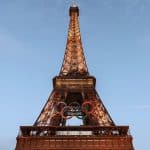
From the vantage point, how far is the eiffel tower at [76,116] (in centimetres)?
5206

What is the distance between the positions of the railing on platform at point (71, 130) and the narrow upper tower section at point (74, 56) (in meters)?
11.0

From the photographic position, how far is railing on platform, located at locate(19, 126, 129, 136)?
5384 centimetres

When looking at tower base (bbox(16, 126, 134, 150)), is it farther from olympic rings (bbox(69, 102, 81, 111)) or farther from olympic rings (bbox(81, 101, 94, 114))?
olympic rings (bbox(69, 102, 81, 111))

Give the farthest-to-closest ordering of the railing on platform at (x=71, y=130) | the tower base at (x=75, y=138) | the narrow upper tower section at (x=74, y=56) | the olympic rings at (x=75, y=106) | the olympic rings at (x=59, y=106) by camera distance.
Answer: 1. the narrow upper tower section at (x=74, y=56)
2. the olympic rings at (x=75, y=106)
3. the olympic rings at (x=59, y=106)
4. the railing on platform at (x=71, y=130)
5. the tower base at (x=75, y=138)

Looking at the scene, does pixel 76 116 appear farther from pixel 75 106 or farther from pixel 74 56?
pixel 74 56

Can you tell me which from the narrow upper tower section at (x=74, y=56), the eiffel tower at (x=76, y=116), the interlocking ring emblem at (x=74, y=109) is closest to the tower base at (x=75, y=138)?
the eiffel tower at (x=76, y=116)

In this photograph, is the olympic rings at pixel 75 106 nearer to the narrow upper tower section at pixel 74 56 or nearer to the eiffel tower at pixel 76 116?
the eiffel tower at pixel 76 116

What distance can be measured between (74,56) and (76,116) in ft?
35.8

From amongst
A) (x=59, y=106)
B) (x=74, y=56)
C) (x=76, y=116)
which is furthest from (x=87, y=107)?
(x=74, y=56)

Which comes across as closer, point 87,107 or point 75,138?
point 75,138

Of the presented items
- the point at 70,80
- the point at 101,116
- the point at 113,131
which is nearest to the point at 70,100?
the point at 70,80

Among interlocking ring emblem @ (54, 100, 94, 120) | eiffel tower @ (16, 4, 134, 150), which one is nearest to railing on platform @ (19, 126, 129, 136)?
eiffel tower @ (16, 4, 134, 150)

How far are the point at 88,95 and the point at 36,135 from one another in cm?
1116

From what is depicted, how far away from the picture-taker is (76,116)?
61188mm
